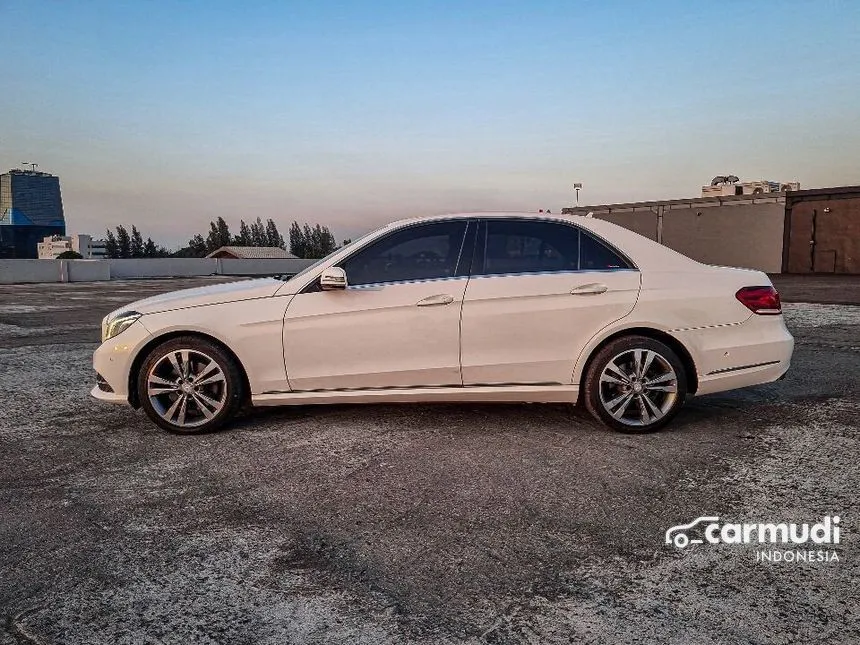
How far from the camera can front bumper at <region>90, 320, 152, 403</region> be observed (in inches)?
178

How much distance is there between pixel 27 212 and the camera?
142 m

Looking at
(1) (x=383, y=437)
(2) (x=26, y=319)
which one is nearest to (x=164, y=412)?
(1) (x=383, y=437)

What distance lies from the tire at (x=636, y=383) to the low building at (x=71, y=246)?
77.0 metres

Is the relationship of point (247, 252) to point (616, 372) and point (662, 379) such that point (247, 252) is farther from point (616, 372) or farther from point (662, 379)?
point (662, 379)

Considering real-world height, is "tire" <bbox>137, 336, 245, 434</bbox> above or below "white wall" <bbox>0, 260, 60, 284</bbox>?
below

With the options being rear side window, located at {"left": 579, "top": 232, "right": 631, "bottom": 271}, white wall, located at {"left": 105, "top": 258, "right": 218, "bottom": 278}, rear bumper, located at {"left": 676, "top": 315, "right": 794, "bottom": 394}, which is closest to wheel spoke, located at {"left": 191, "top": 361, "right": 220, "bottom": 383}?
rear side window, located at {"left": 579, "top": 232, "right": 631, "bottom": 271}

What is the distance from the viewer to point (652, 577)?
2471 millimetres

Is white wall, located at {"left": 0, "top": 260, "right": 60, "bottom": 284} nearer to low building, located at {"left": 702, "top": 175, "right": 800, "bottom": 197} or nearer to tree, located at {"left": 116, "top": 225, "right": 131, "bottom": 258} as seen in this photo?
low building, located at {"left": 702, "top": 175, "right": 800, "bottom": 197}

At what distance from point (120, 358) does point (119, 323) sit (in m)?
0.28

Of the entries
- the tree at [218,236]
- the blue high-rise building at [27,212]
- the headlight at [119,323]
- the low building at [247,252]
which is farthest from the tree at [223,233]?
the headlight at [119,323]

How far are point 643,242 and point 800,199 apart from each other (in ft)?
98.9

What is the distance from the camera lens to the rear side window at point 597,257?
4.59m

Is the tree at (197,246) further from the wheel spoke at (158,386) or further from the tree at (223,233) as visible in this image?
the wheel spoke at (158,386)

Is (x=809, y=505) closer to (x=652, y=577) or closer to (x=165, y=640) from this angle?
(x=652, y=577)
